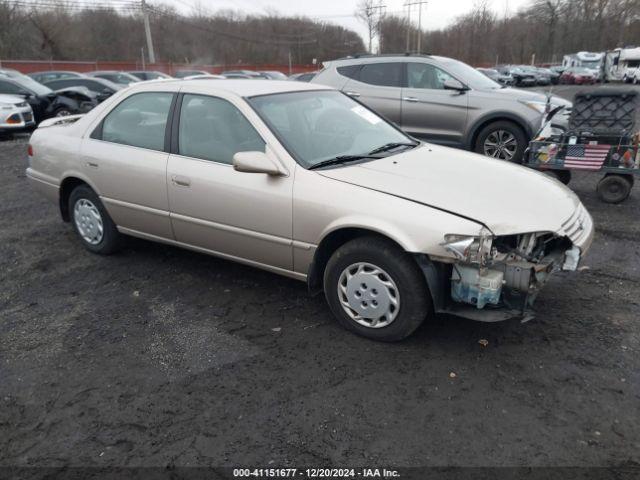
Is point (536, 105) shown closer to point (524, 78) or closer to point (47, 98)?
point (47, 98)

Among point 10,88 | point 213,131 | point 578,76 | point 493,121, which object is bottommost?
point 493,121

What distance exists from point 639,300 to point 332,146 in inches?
104

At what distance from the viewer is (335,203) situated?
3.29 meters

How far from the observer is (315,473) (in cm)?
235

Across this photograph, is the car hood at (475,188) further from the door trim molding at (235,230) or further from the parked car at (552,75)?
the parked car at (552,75)

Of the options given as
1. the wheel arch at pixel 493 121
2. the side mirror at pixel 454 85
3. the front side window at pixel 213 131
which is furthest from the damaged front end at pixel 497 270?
the side mirror at pixel 454 85

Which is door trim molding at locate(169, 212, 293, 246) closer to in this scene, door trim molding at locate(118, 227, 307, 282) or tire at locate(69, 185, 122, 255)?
door trim molding at locate(118, 227, 307, 282)

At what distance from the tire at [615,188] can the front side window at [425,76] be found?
297cm

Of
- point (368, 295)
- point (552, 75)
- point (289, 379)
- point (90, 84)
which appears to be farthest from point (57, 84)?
point (552, 75)

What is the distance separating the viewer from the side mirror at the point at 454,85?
7991 millimetres

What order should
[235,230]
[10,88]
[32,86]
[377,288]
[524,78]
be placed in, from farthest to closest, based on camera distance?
[524,78] → [32,86] → [10,88] → [235,230] → [377,288]

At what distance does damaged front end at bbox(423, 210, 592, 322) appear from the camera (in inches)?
115

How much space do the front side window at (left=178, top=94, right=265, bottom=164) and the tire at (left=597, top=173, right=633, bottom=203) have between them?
16.2 ft

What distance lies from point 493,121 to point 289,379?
6.26 metres
